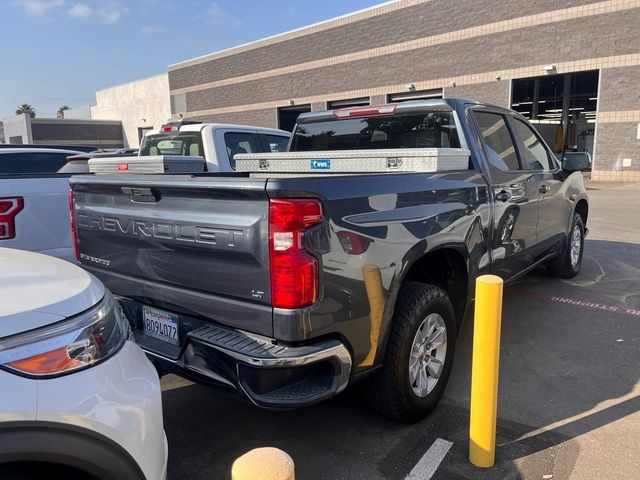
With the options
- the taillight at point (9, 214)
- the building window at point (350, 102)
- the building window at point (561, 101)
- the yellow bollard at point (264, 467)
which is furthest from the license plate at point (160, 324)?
the building window at point (350, 102)

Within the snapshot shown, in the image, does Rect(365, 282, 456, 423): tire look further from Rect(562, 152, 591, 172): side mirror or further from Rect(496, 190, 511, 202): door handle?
Rect(562, 152, 591, 172): side mirror

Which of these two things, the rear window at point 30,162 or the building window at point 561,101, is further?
the building window at point 561,101

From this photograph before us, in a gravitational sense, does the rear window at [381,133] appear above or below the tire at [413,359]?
above

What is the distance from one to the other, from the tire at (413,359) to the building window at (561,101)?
2228 centimetres

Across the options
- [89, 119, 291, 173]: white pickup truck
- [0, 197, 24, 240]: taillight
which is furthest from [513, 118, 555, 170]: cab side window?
[0, 197, 24, 240]: taillight

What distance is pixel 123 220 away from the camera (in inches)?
118

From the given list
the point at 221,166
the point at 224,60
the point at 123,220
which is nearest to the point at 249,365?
the point at 123,220

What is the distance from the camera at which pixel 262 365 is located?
2.31m

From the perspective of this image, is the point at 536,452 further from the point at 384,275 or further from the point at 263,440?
the point at 263,440

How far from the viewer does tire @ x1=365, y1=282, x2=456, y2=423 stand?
2.89 metres

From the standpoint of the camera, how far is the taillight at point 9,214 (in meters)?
4.29

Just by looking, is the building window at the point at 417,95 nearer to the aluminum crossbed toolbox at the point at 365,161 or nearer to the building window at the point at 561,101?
the building window at the point at 561,101

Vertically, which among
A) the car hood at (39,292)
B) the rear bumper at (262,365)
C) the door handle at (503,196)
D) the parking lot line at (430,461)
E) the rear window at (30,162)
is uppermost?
the rear window at (30,162)

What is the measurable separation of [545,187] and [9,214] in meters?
4.70
